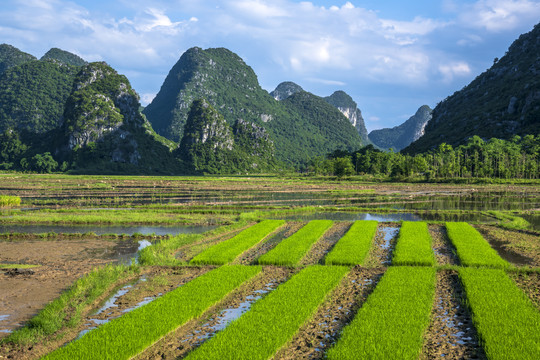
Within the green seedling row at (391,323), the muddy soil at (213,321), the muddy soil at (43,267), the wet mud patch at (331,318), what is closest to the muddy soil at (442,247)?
the wet mud patch at (331,318)

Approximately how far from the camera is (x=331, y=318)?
988cm

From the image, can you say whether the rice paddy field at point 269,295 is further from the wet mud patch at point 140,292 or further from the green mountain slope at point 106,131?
the green mountain slope at point 106,131

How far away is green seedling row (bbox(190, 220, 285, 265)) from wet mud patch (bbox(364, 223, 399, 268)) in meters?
5.39

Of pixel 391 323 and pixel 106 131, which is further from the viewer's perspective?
pixel 106 131

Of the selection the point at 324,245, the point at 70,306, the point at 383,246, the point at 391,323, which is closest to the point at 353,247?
the point at 324,245

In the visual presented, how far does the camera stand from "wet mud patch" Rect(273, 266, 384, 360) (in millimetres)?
8047

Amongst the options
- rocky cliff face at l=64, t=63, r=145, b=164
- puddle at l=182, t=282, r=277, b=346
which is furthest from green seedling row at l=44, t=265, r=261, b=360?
rocky cliff face at l=64, t=63, r=145, b=164

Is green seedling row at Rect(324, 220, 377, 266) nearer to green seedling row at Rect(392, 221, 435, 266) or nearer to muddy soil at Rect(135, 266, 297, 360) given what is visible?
green seedling row at Rect(392, 221, 435, 266)

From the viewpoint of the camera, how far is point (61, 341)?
8453 mm

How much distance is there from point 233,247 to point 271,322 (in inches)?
369

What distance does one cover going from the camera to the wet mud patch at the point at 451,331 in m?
7.97

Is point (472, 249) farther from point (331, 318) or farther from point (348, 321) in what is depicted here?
point (331, 318)

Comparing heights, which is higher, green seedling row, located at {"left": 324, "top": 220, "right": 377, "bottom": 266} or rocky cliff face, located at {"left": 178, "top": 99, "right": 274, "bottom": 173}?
rocky cliff face, located at {"left": 178, "top": 99, "right": 274, "bottom": 173}

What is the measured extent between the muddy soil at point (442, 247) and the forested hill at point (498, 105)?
111m
